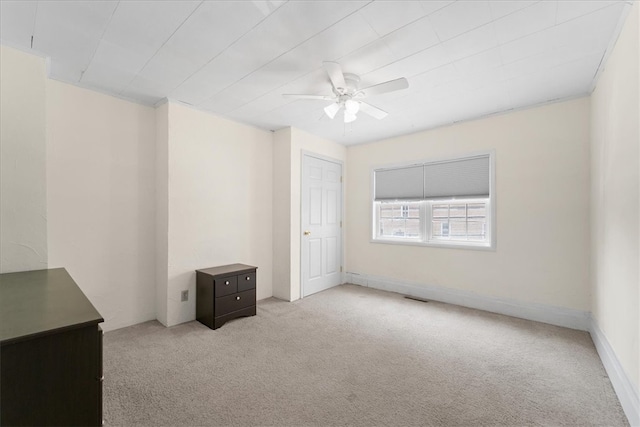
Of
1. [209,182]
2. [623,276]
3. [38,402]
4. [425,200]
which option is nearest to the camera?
[38,402]

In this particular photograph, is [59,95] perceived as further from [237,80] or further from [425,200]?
[425,200]

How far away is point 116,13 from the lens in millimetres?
1823

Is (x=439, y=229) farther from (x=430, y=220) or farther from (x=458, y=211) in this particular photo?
(x=458, y=211)

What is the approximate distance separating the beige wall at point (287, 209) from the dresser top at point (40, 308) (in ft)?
8.41

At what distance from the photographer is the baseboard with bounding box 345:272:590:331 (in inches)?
123

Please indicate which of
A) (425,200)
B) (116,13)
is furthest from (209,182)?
(425,200)

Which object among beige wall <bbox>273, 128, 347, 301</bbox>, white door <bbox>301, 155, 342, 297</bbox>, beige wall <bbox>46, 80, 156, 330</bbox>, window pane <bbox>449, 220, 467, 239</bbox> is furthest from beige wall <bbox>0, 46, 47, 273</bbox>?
window pane <bbox>449, 220, 467, 239</bbox>

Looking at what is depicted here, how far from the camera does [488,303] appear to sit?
3674mm

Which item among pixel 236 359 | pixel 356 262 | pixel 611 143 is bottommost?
pixel 236 359

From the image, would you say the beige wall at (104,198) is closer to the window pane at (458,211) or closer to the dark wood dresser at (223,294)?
the dark wood dresser at (223,294)

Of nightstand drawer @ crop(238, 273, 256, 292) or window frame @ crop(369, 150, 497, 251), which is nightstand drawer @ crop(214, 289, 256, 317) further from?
window frame @ crop(369, 150, 497, 251)

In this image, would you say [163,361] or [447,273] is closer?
[163,361]

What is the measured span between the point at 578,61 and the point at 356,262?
380 cm

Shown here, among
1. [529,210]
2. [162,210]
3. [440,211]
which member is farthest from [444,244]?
[162,210]
